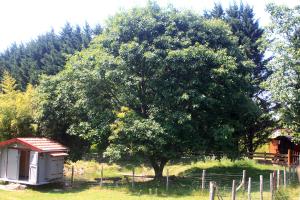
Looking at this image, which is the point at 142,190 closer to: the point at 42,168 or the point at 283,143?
the point at 42,168

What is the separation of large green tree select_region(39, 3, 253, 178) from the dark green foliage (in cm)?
2373

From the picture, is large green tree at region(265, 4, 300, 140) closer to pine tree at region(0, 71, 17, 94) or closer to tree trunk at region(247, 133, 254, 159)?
tree trunk at region(247, 133, 254, 159)

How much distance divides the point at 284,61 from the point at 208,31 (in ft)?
18.6

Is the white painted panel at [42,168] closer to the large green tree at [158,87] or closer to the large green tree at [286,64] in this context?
the large green tree at [158,87]

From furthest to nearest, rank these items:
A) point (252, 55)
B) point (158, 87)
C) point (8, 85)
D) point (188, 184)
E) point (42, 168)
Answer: point (252, 55) < point (8, 85) < point (188, 184) < point (158, 87) < point (42, 168)

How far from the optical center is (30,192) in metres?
22.0

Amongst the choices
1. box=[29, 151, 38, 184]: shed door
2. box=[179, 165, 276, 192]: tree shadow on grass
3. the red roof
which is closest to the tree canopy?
the red roof

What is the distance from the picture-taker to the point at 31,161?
23.2 meters

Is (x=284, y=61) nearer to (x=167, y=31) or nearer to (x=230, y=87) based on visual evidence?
(x=230, y=87)

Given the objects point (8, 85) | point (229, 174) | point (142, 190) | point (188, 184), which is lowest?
point (142, 190)

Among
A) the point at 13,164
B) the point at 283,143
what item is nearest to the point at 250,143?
the point at 283,143

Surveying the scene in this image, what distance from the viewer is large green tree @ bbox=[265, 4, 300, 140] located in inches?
1005

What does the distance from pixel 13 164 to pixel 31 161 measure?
144 centimetres

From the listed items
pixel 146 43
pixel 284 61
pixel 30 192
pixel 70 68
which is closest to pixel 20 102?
pixel 70 68
